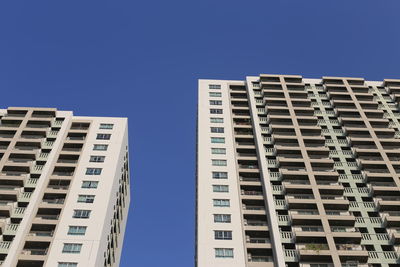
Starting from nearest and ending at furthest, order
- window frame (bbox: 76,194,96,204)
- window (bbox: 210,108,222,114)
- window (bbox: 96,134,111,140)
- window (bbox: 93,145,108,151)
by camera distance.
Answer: window frame (bbox: 76,194,96,204) → window (bbox: 93,145,108,151) → window (bbox: 96,134,111,140) → window (bbox: 210,108,222,114)

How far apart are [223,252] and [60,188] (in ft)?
80.6

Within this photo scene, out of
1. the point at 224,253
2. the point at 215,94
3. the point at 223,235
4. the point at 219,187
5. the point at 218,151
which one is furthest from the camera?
the point at 215,94

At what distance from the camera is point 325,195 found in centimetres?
5494

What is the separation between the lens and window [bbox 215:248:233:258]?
47.8 m

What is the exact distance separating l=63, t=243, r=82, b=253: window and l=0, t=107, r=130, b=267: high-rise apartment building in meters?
0.11

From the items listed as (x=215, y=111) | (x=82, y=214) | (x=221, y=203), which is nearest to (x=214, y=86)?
(x=215, y=111)

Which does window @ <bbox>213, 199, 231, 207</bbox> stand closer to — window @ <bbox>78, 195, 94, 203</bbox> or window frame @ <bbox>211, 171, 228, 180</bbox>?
window frame @ <bbox>211, 171, 228, 180</bbox>

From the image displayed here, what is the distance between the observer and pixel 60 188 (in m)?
59.3

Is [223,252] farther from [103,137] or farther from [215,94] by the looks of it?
[215,94]

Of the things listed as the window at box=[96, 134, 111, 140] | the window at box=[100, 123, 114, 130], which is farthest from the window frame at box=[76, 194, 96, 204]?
the window at box=[100, 123, 114, 130]

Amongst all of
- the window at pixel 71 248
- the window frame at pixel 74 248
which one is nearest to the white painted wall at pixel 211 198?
the window frame at pixel 74 248

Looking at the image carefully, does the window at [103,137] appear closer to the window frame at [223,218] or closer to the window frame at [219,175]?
the window frame at [219,175]

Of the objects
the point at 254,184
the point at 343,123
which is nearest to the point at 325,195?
the point at 254,184

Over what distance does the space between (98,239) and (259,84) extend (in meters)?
40.6
